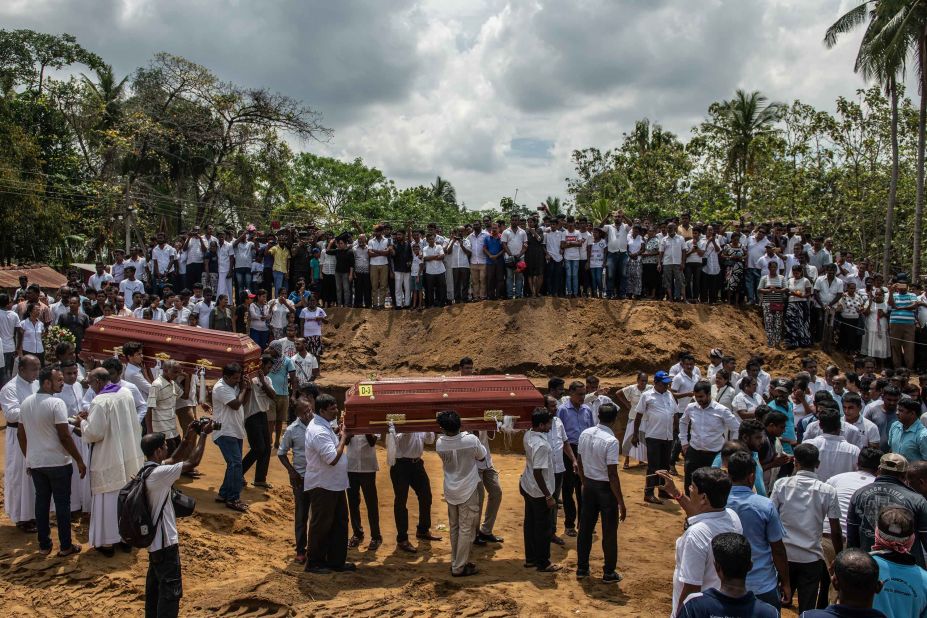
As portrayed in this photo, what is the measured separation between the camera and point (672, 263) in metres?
15.3

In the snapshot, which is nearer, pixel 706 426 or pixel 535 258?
pixel 706 426

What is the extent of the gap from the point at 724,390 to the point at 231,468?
20.3 feet

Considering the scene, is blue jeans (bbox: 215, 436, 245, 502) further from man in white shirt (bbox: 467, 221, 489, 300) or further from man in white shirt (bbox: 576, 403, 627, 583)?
man in white shirt (bbox: 467, 221, 489, 300)

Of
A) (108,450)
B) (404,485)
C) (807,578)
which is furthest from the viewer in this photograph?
(404,485)

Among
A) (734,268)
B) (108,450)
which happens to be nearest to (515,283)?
(734,268)

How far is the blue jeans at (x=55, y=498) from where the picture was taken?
6809 mm

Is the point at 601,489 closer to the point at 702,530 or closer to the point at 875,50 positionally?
the point at 702,530

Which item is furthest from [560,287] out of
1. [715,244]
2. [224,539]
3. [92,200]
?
[92,200]

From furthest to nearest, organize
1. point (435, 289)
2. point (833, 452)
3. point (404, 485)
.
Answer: point (435, 289), point (404, 485), point (833, 452)

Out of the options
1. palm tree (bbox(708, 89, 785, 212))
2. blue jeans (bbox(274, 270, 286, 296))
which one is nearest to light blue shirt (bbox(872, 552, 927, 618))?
blue jeans (bbox(274, 270, 286, 296))

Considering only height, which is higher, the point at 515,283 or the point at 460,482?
the point at 515,283

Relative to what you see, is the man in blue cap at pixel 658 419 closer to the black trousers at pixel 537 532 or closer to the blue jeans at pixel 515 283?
the black trousers at pixel 537 532

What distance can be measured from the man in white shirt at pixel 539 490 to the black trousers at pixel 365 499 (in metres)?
1.67

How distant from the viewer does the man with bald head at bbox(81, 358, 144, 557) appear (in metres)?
6.63
